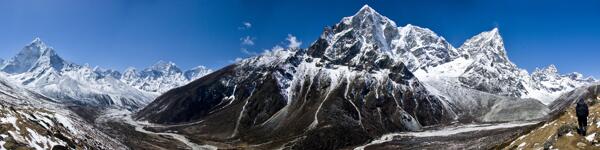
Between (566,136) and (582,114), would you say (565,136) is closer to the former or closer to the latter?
(566,136)

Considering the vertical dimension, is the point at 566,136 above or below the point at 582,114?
below

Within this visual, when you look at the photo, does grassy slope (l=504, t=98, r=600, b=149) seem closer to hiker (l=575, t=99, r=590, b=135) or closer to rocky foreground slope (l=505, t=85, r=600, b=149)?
rocky foreground slope (l=505, t=85, r=600, b=149)

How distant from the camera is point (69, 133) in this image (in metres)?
163

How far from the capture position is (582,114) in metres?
84.1

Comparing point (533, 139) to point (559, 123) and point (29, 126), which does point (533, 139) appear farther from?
point (29, 126)

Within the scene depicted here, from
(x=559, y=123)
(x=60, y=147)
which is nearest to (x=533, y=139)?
(x=559, y=123)

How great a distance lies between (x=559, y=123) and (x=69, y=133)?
5143 inches

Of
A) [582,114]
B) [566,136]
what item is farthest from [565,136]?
[582,114]

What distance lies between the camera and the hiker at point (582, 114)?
271 feet

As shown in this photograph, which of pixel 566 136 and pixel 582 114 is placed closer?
pixel 582 114

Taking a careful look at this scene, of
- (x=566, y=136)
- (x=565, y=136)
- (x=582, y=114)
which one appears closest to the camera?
(x=582, y=114)

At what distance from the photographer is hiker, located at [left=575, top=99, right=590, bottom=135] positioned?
8256 centimetres

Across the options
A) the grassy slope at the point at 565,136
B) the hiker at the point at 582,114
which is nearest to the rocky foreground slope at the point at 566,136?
the grassy slope at the point at 565,136

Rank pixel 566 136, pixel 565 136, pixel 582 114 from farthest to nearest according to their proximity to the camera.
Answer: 1. pixel 565 136
2. pixel 566 136
3. pixel 582 114
